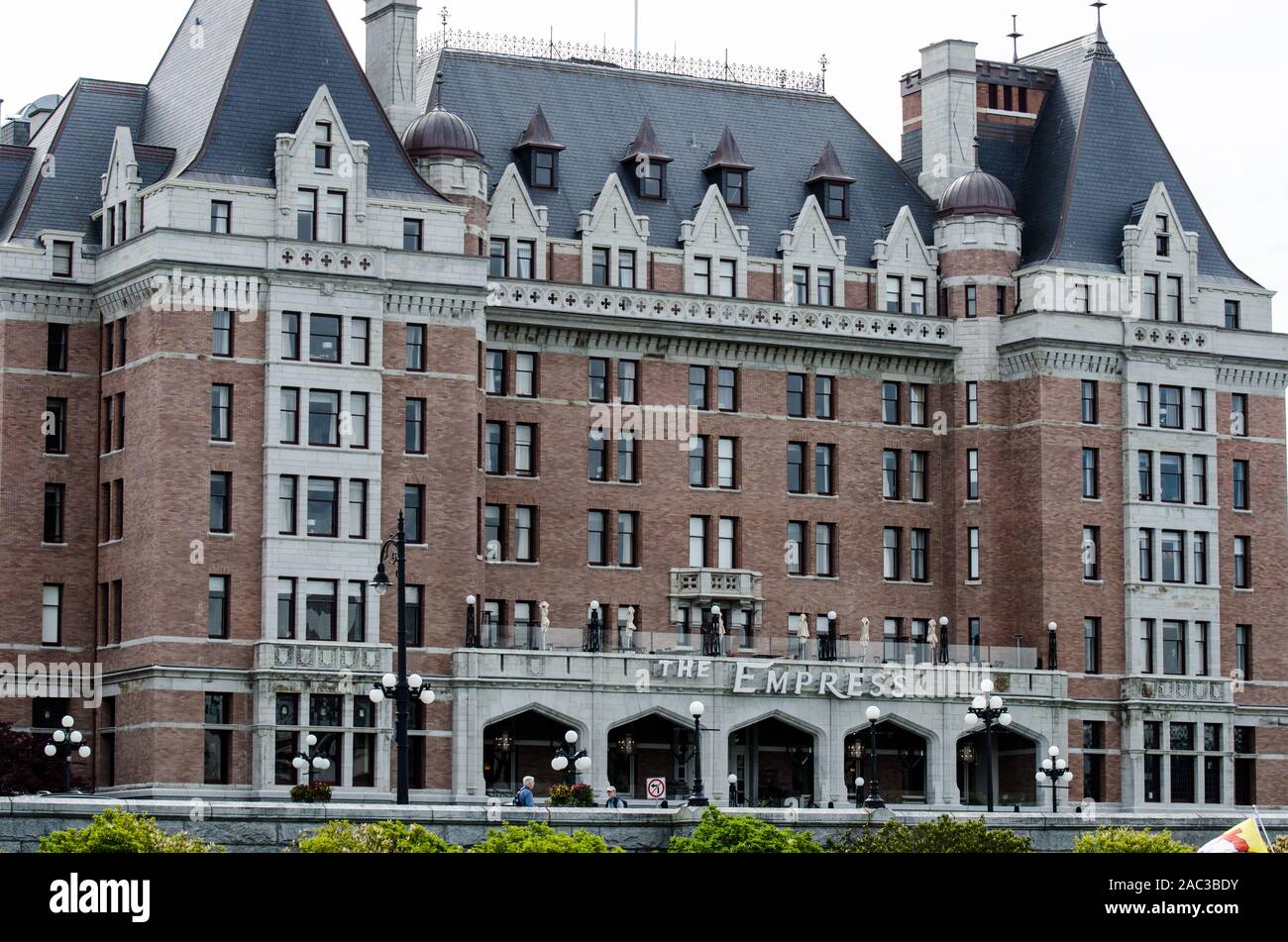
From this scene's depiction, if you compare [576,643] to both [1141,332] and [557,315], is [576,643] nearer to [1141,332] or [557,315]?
[557,315]

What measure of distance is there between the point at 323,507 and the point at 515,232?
42.9 feet

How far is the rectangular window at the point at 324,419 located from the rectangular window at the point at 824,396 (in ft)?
63.8

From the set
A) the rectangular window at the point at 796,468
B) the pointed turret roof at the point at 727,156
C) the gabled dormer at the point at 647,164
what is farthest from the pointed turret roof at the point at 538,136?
the rectangular window at the point at 796,468

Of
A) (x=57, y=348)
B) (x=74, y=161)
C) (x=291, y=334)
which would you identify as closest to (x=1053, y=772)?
(x=291, y=334)

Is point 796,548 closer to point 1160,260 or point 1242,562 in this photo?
point 1242,562

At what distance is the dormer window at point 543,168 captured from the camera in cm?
8712

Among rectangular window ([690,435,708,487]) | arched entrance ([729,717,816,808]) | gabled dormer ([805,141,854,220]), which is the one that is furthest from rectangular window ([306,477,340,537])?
gabled dormer ([805,141,854,220])

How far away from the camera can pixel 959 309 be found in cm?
9050

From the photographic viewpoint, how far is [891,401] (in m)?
90.8

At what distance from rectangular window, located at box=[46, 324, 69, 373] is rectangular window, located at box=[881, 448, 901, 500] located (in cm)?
2833

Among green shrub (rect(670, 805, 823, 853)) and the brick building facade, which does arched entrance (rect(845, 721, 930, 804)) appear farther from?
green shrub (rect(670, 805, 823, 853))

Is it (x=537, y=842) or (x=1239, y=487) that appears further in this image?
(x=1239, y=487)
